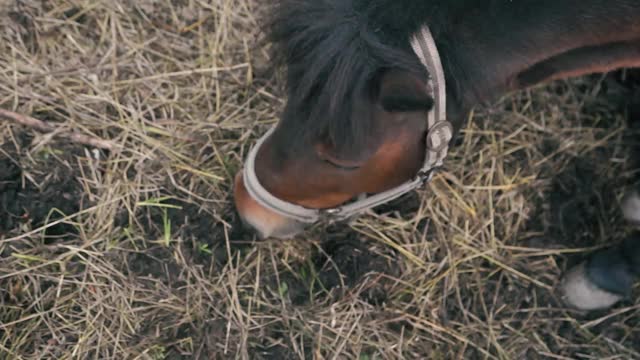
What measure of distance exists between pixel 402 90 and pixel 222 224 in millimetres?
964

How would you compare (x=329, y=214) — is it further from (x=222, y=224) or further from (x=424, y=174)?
(x=222, y=224)

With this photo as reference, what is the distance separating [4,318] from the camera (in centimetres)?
191

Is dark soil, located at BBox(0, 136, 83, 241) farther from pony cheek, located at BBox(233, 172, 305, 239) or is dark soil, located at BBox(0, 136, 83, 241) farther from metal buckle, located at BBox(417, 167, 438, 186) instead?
metal buckle, located at BBox(417, 167, 438, 186)

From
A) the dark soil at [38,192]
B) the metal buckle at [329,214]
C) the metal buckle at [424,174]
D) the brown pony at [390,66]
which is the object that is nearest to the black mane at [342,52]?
the brown pony at [390,66]

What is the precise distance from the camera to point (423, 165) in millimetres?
1512

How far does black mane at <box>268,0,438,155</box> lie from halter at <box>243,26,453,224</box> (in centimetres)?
3

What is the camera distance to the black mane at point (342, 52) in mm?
1278

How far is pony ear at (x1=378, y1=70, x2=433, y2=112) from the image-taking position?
4.19ft

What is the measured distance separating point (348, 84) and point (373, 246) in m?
0.95

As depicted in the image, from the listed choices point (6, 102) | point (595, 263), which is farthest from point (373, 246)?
point (6, 102)

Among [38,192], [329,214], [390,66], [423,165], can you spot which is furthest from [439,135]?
[38,192]

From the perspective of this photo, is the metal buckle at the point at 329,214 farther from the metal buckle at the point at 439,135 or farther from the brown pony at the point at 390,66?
the metal buckle at the point at 439,135

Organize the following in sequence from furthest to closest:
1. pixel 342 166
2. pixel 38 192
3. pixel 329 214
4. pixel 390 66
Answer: pixel 38 192
pixel 329 214
pixel 342 166
pixel 390 66

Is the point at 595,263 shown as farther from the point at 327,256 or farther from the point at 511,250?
the point at 327,256
